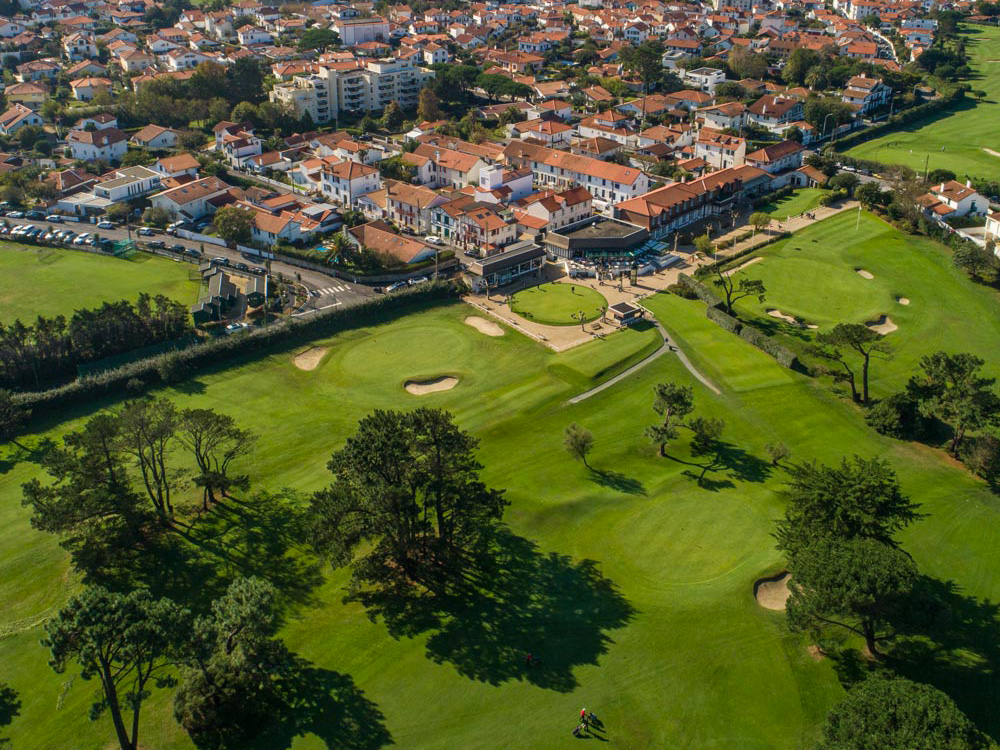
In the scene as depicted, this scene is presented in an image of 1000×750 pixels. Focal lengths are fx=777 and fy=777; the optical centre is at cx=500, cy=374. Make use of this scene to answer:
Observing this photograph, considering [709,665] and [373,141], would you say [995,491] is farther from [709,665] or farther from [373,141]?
[373,141]

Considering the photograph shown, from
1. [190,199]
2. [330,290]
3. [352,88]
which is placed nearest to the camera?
[330,290]

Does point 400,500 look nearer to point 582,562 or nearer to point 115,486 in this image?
point 582,562

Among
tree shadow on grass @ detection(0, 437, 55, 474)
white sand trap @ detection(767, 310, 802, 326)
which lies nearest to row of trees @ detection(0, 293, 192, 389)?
tree shadow on grass @ detection(0, 437, 55, 474)

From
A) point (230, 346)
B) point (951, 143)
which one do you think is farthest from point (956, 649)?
point (951, 143)

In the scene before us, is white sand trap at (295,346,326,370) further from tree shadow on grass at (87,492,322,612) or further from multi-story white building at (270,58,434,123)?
multi-story white building at (270,58,434,123)

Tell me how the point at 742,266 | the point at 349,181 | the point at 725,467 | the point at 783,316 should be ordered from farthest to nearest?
1. the point at 349,181
2. the point at 742,266
3. the point at 783,316
4. the point at 725,467

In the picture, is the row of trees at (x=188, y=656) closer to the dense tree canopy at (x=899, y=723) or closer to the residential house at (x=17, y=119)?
the dense tree canopy at (x=899, y=723)

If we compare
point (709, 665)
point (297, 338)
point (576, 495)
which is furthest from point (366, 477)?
point (297, 338)
